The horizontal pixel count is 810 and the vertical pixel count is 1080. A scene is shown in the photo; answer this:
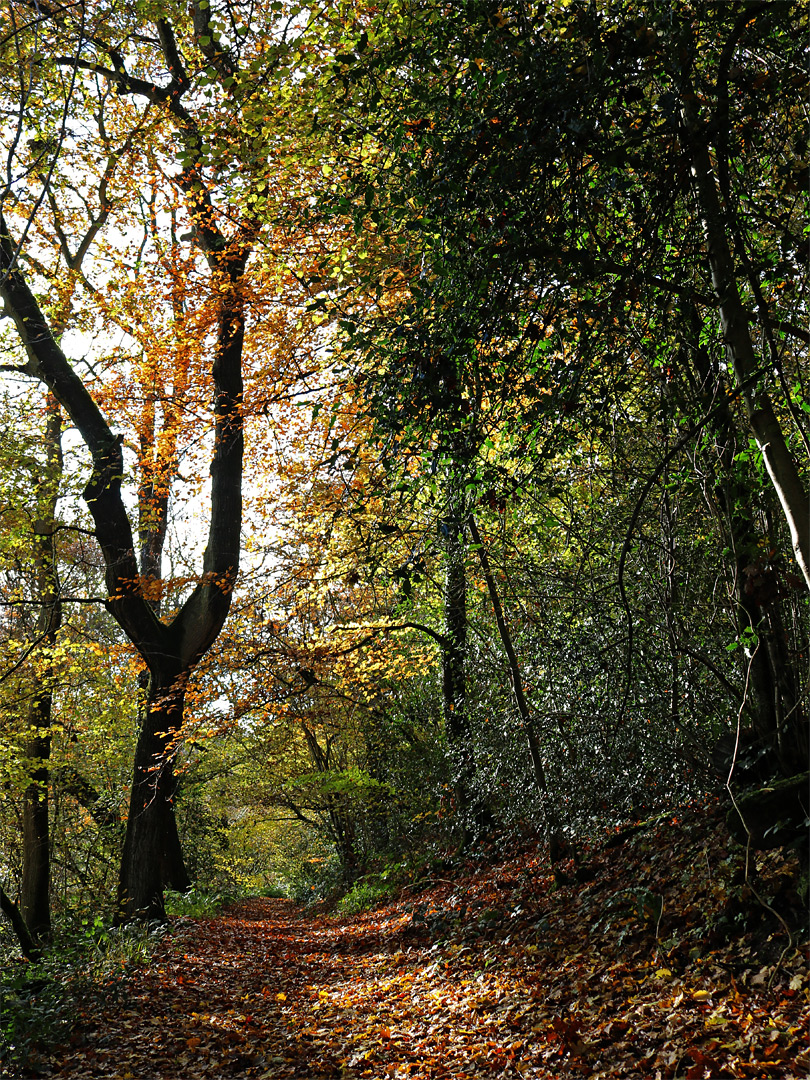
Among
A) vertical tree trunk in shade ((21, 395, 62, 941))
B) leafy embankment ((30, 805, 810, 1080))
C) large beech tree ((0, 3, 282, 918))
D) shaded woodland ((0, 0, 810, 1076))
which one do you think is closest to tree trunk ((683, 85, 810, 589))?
shaded woodland ((0, 0, 810, 1076))

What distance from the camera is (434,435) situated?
479cm

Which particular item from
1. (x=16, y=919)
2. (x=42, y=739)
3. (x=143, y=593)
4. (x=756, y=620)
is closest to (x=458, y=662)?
(x=143, y=593)

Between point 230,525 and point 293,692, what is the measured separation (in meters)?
3.07

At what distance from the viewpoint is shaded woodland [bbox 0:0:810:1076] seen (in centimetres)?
337

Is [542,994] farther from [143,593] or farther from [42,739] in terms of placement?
[42,739]

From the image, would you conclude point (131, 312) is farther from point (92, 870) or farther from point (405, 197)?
point (92, 870)

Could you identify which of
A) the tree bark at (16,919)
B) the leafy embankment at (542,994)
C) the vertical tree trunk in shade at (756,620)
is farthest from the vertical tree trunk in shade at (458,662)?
the tree bark at (16,919)

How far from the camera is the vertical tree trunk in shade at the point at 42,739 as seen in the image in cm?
1107

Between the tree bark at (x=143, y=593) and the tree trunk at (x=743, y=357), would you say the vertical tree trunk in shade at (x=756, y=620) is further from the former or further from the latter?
the tree bark at (x=143, y=593)

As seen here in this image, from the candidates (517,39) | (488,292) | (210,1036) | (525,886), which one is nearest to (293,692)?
(525,886)

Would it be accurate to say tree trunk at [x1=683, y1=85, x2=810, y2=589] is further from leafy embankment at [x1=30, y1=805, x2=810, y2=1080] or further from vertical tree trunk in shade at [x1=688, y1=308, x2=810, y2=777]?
leafy embankment at [x1=30, y1=805, x2=810, y2=1080]

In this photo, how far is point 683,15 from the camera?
3.26m

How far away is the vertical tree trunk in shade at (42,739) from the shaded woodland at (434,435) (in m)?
0.06

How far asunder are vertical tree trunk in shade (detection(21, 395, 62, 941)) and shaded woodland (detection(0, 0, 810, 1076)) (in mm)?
64
